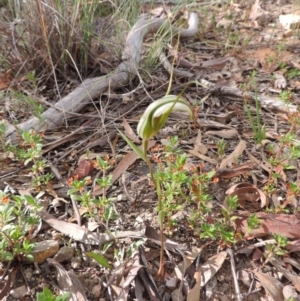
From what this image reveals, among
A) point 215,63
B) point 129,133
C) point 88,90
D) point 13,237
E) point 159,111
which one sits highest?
point 159,111

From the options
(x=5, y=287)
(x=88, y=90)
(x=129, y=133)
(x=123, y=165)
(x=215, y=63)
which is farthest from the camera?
(x=215, y=63)

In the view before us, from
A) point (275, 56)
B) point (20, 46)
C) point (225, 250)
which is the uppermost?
point (20, 46)

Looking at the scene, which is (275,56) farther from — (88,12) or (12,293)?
(12,293)

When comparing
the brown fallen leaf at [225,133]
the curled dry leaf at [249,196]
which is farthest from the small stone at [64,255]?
the brown fallen leaf at [225,133]

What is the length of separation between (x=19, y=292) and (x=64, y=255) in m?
0.16

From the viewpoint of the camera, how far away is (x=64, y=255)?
1.08 metres

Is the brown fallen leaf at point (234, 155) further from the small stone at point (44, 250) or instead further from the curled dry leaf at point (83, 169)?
the small stone at point (44, 250)

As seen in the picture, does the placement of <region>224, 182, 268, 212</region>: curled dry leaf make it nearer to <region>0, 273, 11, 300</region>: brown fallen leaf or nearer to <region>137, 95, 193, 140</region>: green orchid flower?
<region>137, 95, 193, 140</region>: green orchid flower

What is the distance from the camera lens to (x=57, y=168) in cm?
141

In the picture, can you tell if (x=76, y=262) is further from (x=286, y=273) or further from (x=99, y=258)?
(x=286, y=273)

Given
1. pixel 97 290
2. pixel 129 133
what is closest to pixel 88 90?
pixel 129 133

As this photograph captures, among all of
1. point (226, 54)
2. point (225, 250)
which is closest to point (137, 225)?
point (225, 250)

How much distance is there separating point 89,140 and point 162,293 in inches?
30.7

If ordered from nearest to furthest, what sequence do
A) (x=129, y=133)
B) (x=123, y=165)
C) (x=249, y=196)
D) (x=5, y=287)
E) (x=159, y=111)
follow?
(x=159, y=111) < (x=5, y=287) < (x=249, y=196) < (x=123, y=165) < (x=129, y=133)
